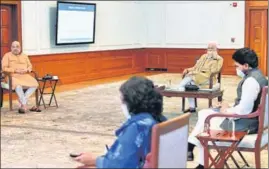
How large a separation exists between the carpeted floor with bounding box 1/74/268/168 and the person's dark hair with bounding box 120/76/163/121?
1.42 meters

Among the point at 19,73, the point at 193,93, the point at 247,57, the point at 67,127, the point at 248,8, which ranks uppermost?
the point at 248,8

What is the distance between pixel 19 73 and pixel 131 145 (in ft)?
19.6

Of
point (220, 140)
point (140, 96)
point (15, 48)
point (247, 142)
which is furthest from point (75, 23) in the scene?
point (140, 96)

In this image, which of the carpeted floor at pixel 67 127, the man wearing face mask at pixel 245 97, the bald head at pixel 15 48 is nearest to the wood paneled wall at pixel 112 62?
the carpeted floor at pixel 67 127

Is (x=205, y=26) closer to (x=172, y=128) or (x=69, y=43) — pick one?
(x=69, y=43)

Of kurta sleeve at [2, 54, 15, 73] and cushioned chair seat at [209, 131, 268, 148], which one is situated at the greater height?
kurta sleeve at [2, 54, 15, 73]

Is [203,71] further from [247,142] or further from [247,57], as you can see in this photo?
[247,142]

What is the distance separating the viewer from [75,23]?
11758mm

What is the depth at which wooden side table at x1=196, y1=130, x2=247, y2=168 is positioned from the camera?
400 centimetres

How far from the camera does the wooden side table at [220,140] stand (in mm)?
4004

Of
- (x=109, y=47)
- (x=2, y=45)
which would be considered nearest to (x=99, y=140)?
(x=2, y=45)

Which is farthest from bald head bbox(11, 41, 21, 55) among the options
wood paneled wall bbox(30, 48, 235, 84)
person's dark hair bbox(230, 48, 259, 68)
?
person's dark hair bbox(230, 48, 259, 68)

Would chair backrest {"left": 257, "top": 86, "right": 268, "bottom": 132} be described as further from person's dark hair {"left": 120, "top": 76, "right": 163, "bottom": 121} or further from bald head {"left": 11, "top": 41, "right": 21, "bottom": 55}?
bald head {"left": 11, "top": 41, "right": 21, "bottom": 55}

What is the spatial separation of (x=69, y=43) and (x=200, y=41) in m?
4.02
